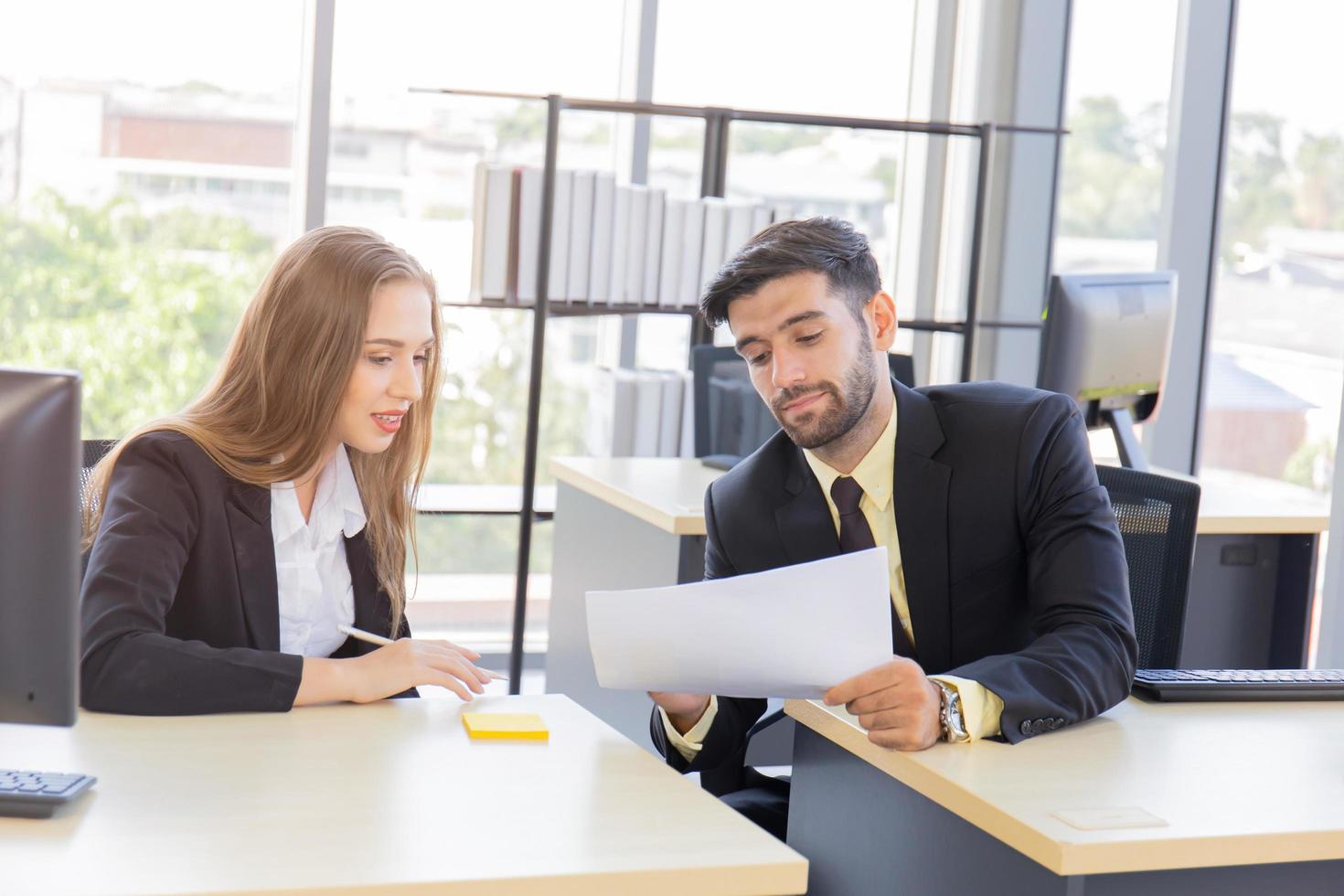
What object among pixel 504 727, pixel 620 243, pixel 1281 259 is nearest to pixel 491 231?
pixel 620 243

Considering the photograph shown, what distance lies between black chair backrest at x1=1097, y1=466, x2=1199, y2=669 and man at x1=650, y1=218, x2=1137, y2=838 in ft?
1.03

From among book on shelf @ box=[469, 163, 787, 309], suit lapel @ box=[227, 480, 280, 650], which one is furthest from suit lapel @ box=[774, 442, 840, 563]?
book on shelf @ box=[469, 163, 787, 309]

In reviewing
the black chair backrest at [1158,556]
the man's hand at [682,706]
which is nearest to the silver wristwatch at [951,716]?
the man's hand at [682,706]

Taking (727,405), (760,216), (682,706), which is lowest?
(682,706)

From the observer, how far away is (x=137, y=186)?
3.86 meters

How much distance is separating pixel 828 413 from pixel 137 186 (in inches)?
104

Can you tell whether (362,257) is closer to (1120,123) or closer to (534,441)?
(534,441)

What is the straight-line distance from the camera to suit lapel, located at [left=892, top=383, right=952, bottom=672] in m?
1.86

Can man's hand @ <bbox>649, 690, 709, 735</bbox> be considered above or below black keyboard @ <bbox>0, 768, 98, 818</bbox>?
below

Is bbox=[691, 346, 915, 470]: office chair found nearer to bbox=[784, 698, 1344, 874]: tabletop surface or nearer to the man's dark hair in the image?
the man's dark hair

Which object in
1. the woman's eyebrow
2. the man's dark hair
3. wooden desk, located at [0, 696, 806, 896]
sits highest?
the man's dark hair

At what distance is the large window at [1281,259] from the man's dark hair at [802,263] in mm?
2150

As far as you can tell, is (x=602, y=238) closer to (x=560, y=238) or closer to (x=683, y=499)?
(x=560, y=238)

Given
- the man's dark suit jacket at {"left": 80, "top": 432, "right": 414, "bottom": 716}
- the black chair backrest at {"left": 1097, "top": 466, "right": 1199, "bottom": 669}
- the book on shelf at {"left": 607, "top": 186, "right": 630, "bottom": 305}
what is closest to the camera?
the man's dark suit jacket at {"left": 80, "top": 432, "right": 414, "bottom": 716}
